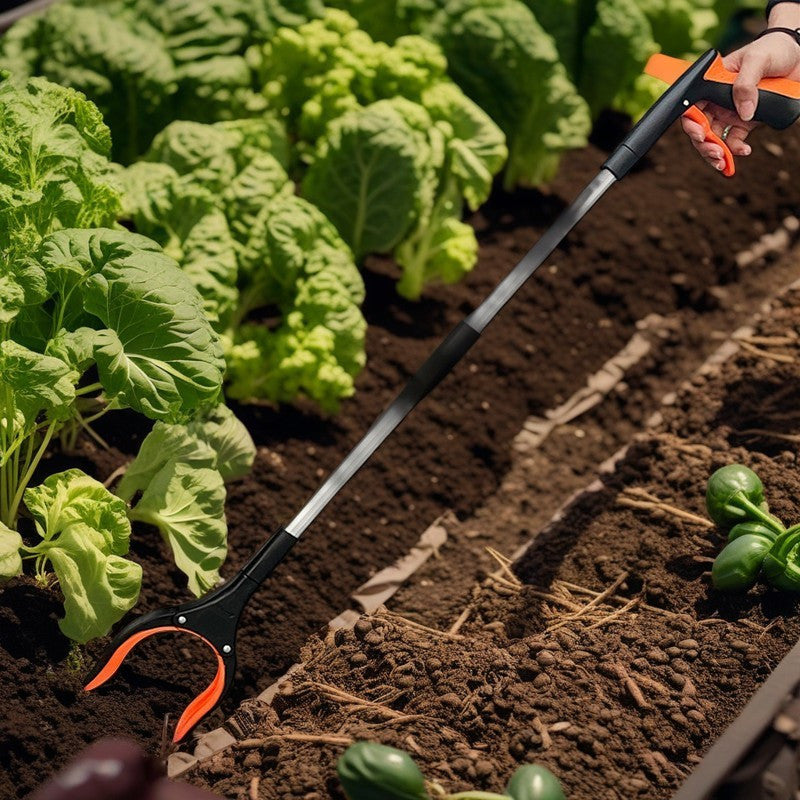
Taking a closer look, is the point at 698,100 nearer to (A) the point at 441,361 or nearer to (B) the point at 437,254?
(A) the point at 441,361

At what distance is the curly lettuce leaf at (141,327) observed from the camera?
307cm

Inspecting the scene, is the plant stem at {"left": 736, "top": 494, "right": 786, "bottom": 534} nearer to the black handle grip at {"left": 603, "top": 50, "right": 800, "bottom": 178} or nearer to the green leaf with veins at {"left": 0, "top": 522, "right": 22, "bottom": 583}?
the black handle grip at {"left": 603, "top": 50, "right": 800, "bottom": 178}

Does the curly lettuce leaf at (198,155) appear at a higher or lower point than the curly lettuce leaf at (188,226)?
higher

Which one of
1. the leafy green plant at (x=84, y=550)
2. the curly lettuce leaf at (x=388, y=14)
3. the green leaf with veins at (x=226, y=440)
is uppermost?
the curly lettuce leaf at (x=388, y=14)

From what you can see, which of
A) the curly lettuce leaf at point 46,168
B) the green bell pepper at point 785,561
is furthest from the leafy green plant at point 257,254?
the green bell pepper at point 785,561

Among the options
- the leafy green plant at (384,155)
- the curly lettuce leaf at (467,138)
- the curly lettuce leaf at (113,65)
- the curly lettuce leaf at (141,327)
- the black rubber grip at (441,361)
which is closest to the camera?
the curly lettuce leaf at (141,327)

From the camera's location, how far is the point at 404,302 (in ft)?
15.7

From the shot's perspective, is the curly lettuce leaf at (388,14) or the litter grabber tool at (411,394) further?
the curly lettuce leaf at (388,14)

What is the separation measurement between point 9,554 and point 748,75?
232 cm

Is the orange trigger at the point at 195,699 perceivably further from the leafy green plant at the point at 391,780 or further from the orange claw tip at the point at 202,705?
the leafy green plant at the point at 391,780

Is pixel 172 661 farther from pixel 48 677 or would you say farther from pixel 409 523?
pixel 409 523

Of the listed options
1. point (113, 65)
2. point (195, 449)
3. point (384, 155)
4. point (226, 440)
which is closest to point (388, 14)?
point (384, 155)

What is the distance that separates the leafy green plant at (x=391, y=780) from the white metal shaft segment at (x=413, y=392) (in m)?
0.74

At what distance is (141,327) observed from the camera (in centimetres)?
309
